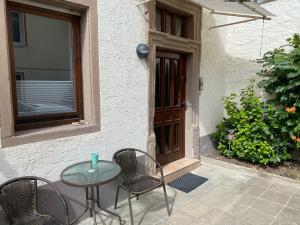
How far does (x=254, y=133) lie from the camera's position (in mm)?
4754

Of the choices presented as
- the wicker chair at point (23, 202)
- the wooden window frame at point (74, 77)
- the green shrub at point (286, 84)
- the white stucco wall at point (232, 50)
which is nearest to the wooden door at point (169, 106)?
the white stucco wall at point (232, 50)

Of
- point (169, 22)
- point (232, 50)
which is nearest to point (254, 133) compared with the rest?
point (232, 50)

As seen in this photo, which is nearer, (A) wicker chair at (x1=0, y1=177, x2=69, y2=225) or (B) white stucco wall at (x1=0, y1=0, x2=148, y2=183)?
(A) wicker chair at (x1=0, y1=177, x2=69, y2=225)

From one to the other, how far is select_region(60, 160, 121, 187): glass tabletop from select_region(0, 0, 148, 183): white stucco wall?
23 centimetres

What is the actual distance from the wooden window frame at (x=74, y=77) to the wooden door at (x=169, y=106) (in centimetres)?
161

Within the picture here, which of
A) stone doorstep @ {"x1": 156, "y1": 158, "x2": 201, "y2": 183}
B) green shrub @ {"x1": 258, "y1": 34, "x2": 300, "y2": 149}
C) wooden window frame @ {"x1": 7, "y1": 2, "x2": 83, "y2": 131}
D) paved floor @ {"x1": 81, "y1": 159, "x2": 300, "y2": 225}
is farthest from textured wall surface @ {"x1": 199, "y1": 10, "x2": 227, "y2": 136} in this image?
wooden window frame @ {"x1": 7, "y1": 2, "x2": 83, "y2": 131}

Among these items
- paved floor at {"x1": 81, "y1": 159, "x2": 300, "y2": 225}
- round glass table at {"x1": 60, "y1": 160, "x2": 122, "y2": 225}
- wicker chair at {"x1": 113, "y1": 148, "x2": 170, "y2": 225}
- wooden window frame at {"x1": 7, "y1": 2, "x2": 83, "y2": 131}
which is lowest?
paved floor at {"x1": 81, "y1": 159, "x2": 300, "y2": 225}

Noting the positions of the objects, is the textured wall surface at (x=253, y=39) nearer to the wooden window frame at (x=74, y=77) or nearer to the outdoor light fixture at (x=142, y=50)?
the outdoor light fixture at (x=142, y=50)

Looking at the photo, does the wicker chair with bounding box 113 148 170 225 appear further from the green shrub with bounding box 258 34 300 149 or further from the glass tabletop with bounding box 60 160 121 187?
the green shrub with bounding box 258 34 300 149

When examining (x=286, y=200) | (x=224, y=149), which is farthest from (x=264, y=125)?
(x=286, y=200)

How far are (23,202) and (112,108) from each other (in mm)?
1490

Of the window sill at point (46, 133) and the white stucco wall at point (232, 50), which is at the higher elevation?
the white stucco wall at point (232, 50)

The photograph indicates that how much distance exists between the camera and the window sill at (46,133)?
229 centimetres

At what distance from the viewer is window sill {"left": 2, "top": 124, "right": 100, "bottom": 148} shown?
7.53 ft
